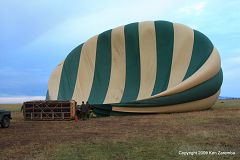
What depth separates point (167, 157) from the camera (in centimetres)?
967

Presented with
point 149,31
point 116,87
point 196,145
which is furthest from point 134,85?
point 196,145

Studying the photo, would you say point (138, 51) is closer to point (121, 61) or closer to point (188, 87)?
point (121, 61)

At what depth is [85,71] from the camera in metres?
30.5

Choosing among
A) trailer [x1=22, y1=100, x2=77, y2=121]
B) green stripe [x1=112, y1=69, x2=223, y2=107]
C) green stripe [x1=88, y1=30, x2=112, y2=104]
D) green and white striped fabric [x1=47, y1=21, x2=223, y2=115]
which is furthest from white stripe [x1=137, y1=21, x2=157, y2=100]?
trailer [x1=22, y1=100, x2=77, y2=121]

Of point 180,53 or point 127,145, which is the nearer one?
point 127,145

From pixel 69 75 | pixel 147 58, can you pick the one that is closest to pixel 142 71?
pixel 147 58

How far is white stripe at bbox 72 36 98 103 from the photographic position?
29344 millimetres

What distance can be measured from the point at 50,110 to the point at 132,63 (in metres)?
7.42

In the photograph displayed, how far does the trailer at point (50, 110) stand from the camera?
24.8 m

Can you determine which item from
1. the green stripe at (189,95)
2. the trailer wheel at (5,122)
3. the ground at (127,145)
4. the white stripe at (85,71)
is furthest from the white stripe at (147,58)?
the ground at (127,145)

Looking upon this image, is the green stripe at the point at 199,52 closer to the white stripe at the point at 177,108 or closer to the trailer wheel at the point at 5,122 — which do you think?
the white stripe at the point at 177,108

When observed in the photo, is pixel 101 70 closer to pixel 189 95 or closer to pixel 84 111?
pixel 84 111

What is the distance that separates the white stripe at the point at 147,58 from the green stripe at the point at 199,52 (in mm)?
2492

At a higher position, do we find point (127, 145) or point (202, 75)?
point (202, 75)
